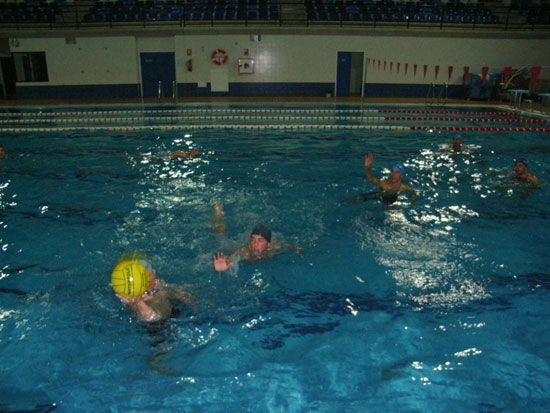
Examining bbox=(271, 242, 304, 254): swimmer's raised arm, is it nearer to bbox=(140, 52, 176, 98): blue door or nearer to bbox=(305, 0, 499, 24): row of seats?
bbox=(305, 0, 499, 24): row of seats

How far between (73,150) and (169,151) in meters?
2.30

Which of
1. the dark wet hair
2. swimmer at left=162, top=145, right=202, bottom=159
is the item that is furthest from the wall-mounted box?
the dark wet hair

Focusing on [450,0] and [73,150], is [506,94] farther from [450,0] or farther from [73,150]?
[73,150]

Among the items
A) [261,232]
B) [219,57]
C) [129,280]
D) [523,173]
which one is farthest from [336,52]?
[129,280]

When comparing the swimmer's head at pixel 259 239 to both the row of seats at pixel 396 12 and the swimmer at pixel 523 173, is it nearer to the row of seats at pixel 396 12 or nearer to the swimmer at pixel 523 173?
the swimmer at pixel 523 173

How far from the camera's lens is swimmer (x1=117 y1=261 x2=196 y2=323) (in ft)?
12.4

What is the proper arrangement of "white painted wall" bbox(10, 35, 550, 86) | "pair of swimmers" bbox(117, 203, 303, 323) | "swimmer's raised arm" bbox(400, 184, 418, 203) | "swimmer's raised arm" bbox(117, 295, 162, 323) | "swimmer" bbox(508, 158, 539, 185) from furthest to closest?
"white painted wall" bbox(10, 35, 550, 86) < "swimmer" bbox(508, 158, 539, 185) < "swimmer's raised arm" bbox(400, 184, 418, 203) < "pair of swimmers" bbox(117, 203, 303, 323) < "swimmer's raised arm" bbox(117, 295, 162, 323)

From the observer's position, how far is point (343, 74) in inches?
892

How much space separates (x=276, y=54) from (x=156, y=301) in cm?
1973

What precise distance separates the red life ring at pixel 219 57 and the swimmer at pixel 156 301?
19099 mm

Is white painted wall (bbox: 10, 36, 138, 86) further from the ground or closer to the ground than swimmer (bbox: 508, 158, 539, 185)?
further from the ground

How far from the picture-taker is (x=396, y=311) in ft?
14.8

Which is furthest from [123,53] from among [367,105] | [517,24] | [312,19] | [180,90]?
[517,24]

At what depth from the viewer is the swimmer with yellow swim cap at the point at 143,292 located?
355 centimetres
